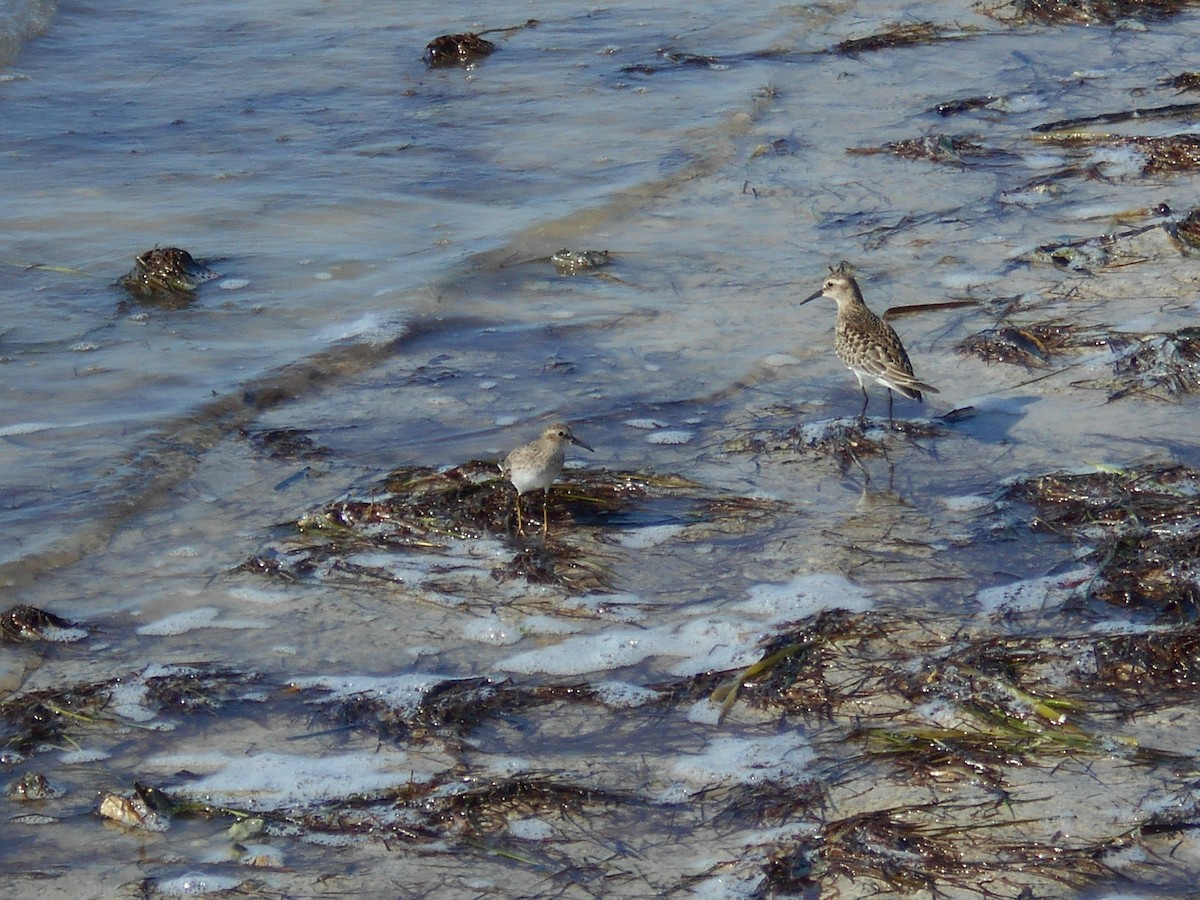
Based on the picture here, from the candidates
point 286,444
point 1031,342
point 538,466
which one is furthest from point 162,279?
point 1031,342

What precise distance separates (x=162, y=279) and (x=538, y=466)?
3118mm

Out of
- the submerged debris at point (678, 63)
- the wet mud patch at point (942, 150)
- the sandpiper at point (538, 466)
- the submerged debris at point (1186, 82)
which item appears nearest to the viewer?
the sandpiper at point (538, 466)

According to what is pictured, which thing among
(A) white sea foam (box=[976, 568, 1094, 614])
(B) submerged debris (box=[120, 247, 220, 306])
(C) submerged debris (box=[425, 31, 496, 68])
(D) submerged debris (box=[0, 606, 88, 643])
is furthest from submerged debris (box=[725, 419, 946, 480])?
(C) submerged debris (box=[425, 31, 496, 68])

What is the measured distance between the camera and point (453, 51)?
1070 cm

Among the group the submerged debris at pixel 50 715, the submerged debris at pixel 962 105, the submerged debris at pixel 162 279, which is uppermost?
the submerged debris at pixel 962 105

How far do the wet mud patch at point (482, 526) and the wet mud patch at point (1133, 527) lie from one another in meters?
0.92

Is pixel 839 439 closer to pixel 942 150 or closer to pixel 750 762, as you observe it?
pixel 750 762

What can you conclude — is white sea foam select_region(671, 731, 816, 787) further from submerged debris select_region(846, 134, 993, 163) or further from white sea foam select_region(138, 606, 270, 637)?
submerged debris select_region(846, 134, 993, 163)

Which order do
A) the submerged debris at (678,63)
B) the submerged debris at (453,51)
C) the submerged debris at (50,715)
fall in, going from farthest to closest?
the submerged debris at (453,51)
the submerged debris at (678,63)
the submerged debris at (50,715)

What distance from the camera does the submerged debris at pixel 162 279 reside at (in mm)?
7078

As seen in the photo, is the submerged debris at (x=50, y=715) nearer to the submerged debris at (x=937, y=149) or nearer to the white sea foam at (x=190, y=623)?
the white sea foam at (x=190, y=623)

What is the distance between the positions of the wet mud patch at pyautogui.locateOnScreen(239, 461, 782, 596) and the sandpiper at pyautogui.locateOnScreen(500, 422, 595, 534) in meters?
0.03

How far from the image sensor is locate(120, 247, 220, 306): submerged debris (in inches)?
279

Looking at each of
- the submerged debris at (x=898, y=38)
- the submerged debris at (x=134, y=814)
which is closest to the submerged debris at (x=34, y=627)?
the submerged debris at (x=134, y=814)
